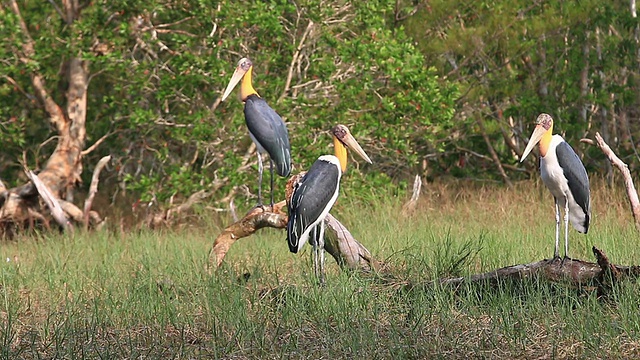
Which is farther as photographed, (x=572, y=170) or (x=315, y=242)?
(x=315, y=242)

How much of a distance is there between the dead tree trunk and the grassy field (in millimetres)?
3064

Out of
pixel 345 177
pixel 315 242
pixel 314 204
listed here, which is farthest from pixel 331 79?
pixel 314 204

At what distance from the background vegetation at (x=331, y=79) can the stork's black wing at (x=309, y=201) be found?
3148 millimetres

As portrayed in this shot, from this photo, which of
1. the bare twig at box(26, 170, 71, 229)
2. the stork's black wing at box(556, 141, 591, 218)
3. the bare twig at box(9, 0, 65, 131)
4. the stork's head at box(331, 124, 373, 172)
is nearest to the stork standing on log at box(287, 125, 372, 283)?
the stork's head at box(331, 124, 373, 172)

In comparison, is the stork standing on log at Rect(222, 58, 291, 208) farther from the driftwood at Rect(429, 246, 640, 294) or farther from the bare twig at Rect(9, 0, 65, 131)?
the bare twig at Rect(9, 0, 65, 131)

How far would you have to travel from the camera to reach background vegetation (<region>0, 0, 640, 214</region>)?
31.5 feet

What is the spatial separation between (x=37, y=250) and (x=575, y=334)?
17.1ft

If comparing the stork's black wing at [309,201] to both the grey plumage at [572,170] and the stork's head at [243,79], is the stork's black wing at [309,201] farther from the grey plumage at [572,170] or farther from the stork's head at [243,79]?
the stork's head at [243,79]

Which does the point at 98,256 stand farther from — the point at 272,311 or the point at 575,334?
the point at 575,334

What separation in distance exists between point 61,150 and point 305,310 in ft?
20.9

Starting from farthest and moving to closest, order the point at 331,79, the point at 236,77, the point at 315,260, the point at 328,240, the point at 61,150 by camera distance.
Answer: the point at 61,150, the point at 331,79, the point at 236,77, the point at 328,240, the point at 315,260

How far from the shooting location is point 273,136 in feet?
24.5

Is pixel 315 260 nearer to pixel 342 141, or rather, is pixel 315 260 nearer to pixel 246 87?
pixel 342 141

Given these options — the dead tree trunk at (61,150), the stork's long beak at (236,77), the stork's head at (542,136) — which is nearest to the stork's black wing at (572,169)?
the stork's head at (542,136)
